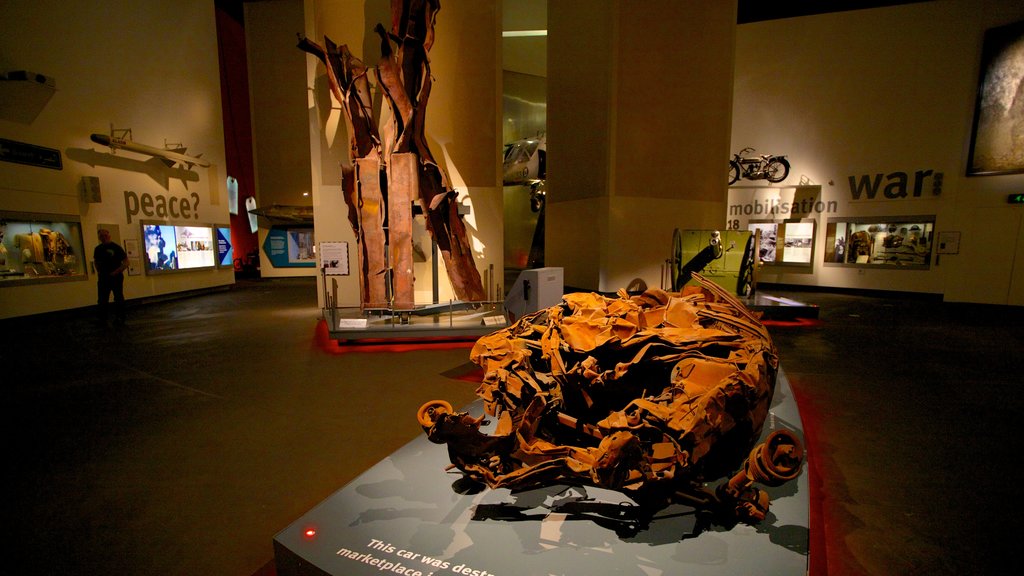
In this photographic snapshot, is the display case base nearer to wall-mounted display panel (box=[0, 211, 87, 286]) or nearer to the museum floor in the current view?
the museum floor

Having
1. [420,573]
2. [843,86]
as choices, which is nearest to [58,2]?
[420,573]

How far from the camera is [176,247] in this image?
10.3 m

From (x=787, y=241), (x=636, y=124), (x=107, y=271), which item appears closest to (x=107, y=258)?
(x=107, y=271)

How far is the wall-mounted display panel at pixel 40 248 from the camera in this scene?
22.5 ft

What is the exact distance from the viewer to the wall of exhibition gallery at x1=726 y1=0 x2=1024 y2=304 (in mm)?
9195

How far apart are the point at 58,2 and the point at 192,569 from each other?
10.6 m

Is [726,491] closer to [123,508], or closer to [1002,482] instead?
[1002,482]

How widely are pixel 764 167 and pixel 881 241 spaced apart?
3.16m

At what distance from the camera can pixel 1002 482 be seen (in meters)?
2.63

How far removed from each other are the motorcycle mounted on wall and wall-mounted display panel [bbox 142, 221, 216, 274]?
1375cm

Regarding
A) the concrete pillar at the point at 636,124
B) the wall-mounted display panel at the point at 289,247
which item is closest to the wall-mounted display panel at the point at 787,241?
the concrete pillar at the point at 636,124

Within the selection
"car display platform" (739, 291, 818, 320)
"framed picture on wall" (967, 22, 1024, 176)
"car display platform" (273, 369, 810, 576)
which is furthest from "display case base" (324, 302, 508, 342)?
"framed picture on wall" (967, 22, 1024, 176)

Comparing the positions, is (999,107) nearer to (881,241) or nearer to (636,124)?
(881,241)

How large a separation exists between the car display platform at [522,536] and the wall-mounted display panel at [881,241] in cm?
1119
